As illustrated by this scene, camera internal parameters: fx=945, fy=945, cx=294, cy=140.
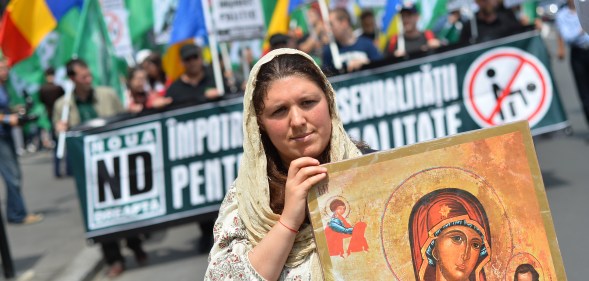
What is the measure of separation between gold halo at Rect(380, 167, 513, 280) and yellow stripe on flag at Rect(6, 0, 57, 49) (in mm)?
9559

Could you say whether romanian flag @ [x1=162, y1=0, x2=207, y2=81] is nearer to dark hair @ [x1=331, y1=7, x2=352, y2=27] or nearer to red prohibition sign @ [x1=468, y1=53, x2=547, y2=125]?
dark hair @ [x1=331, y1=7, x2=352, y2=27]

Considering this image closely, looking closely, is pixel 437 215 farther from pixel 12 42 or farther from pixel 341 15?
pixel 12 42

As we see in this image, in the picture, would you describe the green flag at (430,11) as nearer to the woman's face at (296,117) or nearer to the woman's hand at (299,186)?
the woman's face at (296,117)

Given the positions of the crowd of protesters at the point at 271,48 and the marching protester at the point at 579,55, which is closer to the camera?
the crowd of protesters at the point at 271,48

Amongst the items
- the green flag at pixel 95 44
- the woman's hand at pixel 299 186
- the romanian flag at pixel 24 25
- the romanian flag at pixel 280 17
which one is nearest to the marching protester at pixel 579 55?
the romanian flag at pixel 280 17

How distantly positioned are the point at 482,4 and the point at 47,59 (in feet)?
36.4

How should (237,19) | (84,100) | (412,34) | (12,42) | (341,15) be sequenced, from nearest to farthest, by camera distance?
(84,100)
(237,19)
(341,15)
(412,34)
(12,42)

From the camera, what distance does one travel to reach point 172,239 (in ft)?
31.7

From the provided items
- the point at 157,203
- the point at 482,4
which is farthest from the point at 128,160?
the point at 482,4

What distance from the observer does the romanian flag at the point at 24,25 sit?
36.1 feet

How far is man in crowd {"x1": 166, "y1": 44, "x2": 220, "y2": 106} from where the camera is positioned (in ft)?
29.4

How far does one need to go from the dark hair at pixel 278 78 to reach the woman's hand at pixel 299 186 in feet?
0.49

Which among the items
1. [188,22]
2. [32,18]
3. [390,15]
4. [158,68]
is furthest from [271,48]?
[158,68]

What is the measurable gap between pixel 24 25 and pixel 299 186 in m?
9.66
